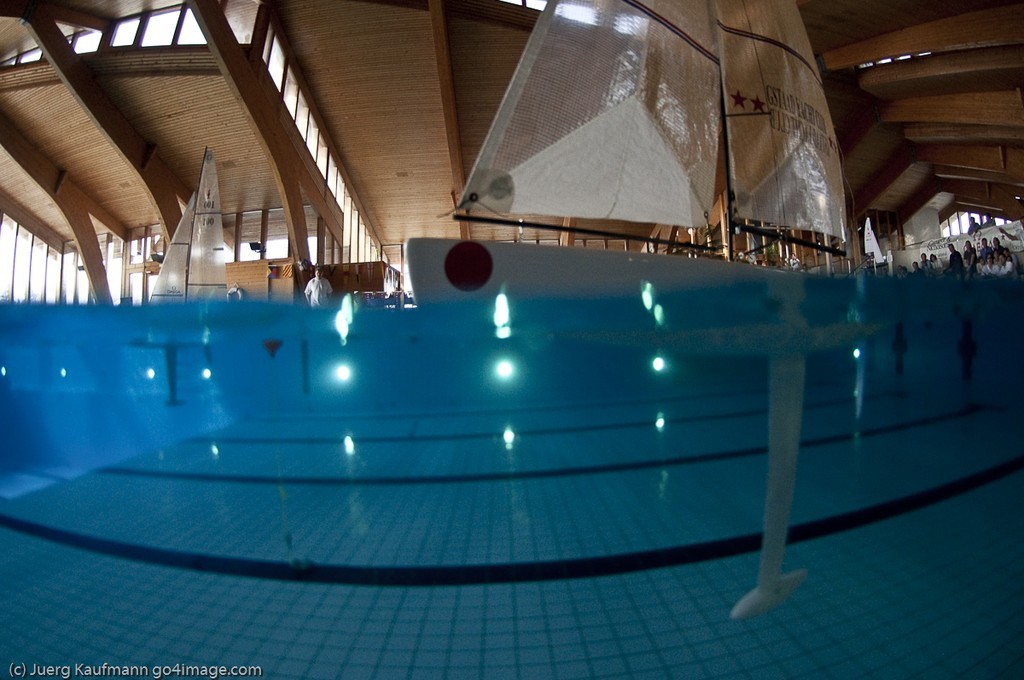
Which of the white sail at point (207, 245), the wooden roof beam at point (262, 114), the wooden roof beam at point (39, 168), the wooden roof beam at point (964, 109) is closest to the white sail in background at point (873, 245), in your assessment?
the wooden roof beam at point (964, 109)

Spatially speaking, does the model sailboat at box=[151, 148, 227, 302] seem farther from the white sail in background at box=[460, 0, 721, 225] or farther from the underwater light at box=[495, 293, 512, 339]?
the white sail in background at box=[460, 0, 721, 225]

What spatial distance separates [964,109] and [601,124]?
15.9 meters

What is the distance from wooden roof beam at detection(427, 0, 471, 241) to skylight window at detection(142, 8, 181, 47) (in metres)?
6.36

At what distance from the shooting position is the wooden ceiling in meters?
9.73

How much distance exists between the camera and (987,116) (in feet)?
36.6

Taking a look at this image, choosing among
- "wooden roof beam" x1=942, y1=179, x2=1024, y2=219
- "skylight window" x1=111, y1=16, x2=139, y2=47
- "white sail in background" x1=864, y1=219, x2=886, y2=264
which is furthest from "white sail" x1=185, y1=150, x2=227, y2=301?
"wooden roof beam" x1=942, y1=179, x2=1024, y2=219

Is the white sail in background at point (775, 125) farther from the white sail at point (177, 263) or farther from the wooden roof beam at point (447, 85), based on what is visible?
the white sail at point (177, 263)

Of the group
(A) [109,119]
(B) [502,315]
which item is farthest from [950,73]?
(A) [109,119]

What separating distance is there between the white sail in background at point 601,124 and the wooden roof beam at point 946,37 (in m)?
11.2

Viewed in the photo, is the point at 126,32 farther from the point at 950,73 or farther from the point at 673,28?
the point at 950,73

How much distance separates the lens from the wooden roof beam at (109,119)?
9.44 m

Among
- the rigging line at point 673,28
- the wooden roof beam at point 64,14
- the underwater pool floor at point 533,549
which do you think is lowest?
the underwater pool floor at point 533,549

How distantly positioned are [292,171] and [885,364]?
12682 millimetres

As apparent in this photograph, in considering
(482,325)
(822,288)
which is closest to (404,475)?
(482,325)
